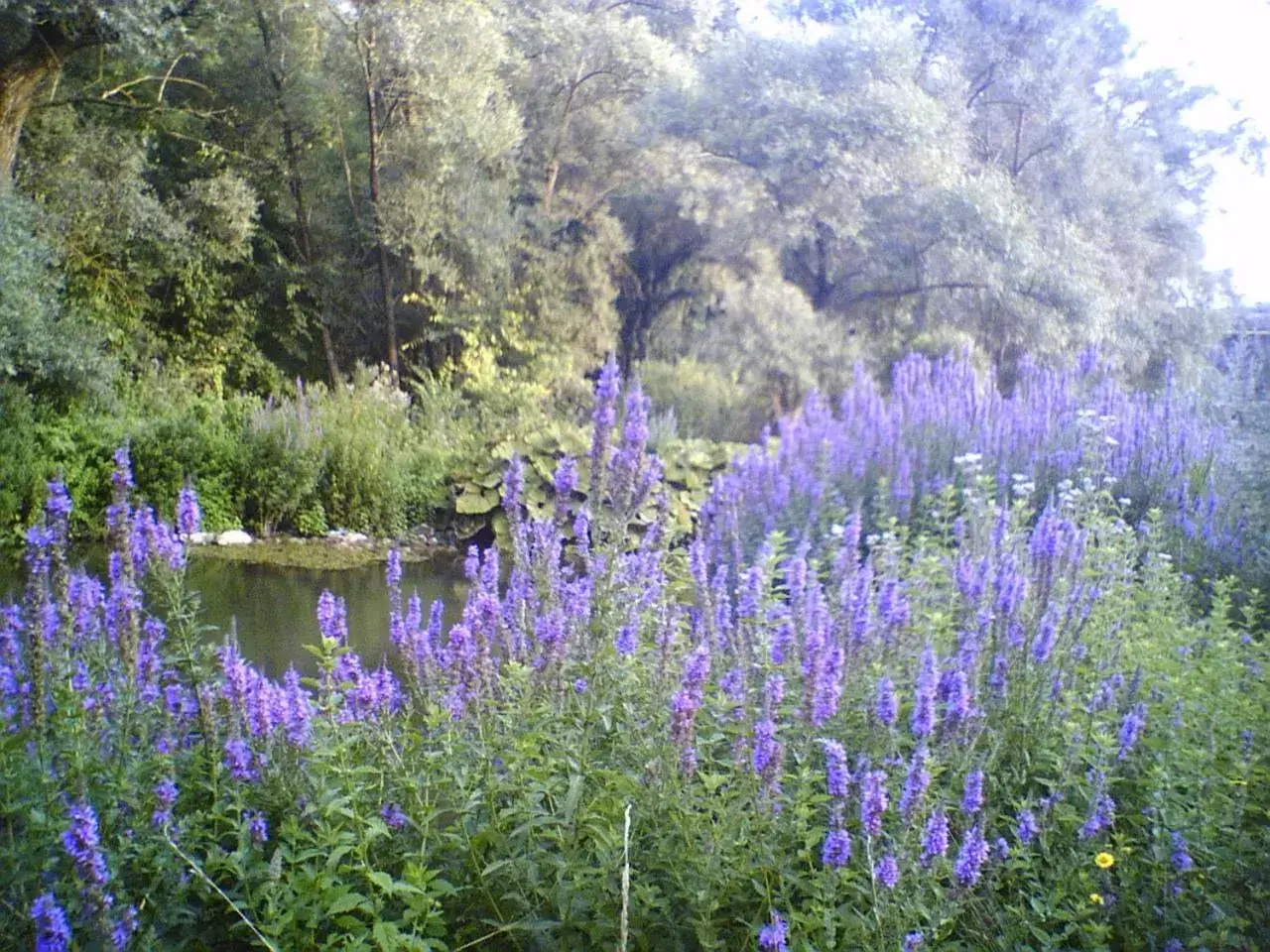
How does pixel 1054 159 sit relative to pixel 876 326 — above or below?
above

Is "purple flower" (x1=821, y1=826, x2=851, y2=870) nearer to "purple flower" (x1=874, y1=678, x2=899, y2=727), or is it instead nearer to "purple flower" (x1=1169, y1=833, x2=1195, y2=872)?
"purple flower" (x1=874, y1=678, x2=899, y2=727)

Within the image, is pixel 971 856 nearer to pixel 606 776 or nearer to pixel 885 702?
pixel 885 702

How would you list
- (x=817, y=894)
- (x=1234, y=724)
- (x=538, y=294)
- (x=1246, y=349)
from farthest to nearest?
(x=538, y=294)
(x=1246, y=349)
(x=1234, y=724)
(x=817, y=894)

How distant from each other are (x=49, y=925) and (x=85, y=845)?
0.37ft

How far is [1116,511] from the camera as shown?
4.21m

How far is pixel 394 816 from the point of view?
1.64m

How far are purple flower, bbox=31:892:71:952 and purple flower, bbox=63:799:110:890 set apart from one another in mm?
49

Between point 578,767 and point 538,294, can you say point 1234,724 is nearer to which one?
point 578,767

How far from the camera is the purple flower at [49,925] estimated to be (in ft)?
3.90

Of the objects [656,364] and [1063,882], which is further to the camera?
[656,364]

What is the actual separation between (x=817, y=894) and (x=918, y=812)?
171 millimetres

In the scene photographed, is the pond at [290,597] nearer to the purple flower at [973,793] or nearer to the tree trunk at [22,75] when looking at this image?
the purple flower at [973,793]

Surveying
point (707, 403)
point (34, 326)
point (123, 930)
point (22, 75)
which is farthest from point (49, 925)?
point (22, 75)

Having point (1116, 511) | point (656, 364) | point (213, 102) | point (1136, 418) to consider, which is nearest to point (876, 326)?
point (656, 364)
